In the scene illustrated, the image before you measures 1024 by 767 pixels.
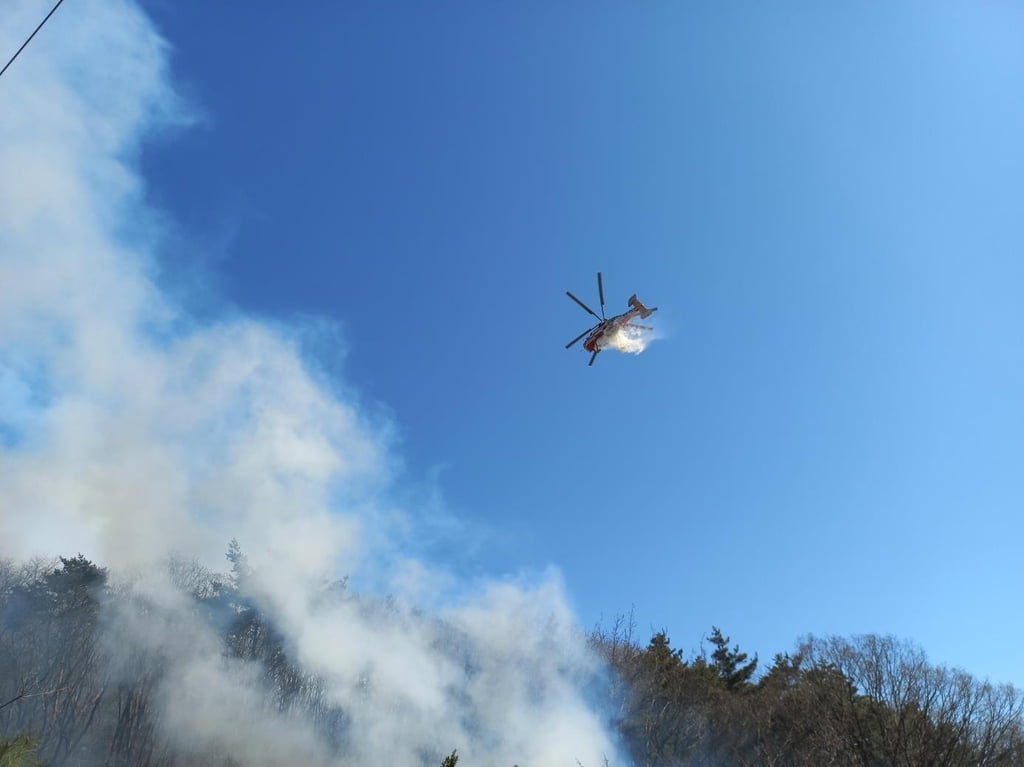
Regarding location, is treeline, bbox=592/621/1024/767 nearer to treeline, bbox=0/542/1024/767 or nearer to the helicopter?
treeline, bbox=0/542/1024/767

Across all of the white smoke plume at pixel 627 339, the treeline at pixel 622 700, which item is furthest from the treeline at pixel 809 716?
the white smoke plume at pixel 627 339

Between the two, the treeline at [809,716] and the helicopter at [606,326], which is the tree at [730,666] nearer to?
the treeline at [809,716]

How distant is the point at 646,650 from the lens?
38.5 metres

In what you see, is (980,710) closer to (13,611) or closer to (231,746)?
(231,746)

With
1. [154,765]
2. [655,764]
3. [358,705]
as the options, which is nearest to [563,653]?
[655,764]

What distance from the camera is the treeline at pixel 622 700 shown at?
2538 cm

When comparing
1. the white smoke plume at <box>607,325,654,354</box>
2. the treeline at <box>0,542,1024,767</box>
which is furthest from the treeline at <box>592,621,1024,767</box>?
the white smoke plume at <box>607,325,654,354</box>

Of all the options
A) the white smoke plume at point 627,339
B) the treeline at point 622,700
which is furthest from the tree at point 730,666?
the white smoke plume at point 627,339

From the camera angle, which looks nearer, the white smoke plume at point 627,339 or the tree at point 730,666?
the white smoke plume at point 627,339

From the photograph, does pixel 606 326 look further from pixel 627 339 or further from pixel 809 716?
pixel 809 716

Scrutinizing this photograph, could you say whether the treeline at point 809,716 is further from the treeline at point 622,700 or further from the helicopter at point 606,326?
the helicopter at point 606,326

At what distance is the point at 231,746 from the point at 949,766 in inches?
1285

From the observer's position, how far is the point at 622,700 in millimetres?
32375

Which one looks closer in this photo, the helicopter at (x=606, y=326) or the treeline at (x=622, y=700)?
the helicopter at (x=606, y=326)
